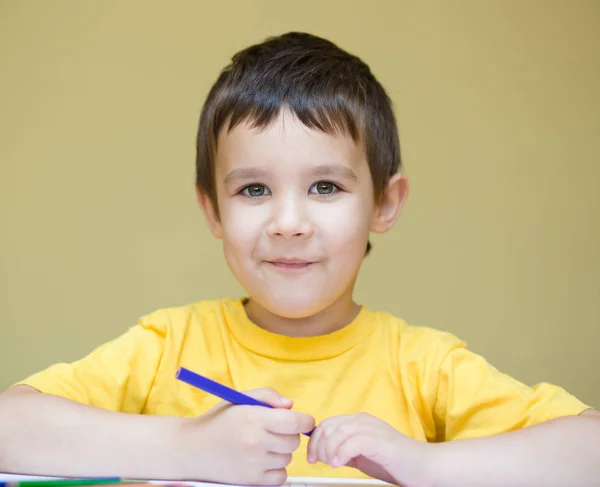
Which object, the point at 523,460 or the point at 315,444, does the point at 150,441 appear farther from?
the point at 523,460

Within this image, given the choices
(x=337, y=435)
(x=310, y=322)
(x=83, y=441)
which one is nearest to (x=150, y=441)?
(x=83, y=441)

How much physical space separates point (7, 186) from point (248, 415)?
1.10 metres

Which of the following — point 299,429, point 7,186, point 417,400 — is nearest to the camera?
point 299,429

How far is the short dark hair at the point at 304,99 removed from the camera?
87cm

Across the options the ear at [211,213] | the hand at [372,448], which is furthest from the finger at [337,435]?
the ear at [211,213]

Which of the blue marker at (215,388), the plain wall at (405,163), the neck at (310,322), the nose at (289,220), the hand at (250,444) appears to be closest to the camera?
the blue marker at (215,388)

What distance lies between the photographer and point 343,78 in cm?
94

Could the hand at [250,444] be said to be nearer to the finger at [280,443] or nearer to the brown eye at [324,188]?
the finger at [280,443]

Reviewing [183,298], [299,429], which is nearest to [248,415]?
[299,429]

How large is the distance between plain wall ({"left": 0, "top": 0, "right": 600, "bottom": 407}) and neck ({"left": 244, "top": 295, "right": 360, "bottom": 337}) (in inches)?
25.3

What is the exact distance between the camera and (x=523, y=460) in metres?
0.70

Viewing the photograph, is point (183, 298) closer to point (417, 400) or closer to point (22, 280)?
point (22, 280)

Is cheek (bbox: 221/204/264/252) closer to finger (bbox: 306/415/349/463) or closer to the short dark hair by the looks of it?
the short dark hair

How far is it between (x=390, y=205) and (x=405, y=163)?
62 cm
